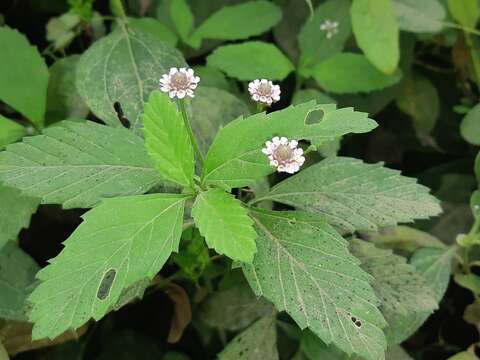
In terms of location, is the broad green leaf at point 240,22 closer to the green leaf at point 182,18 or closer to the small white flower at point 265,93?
the green leaf at point 182,18

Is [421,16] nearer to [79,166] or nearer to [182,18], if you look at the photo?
[182,18]

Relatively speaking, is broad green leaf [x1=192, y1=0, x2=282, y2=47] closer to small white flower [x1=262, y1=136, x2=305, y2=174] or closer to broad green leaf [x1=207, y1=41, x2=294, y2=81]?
broad green leaf [x1=207, y1=41, x2=294, y2=81]

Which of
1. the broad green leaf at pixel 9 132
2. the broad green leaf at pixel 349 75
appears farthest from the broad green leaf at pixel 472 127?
the broad green leaf at pixel 9 132

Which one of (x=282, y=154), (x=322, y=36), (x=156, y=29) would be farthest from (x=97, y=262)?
(x=322, y=36)

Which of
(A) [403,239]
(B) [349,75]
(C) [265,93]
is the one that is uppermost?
(C) [265,93]

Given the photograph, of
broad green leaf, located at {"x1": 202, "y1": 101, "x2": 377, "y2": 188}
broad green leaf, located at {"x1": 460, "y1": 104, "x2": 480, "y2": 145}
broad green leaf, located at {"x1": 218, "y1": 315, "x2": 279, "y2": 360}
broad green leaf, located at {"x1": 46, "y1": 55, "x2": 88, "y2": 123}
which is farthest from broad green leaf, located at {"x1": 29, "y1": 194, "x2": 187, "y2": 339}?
broad green leaf, located at {"x1": 460, "y1": 104, "x2": 480, "y2": 145}
